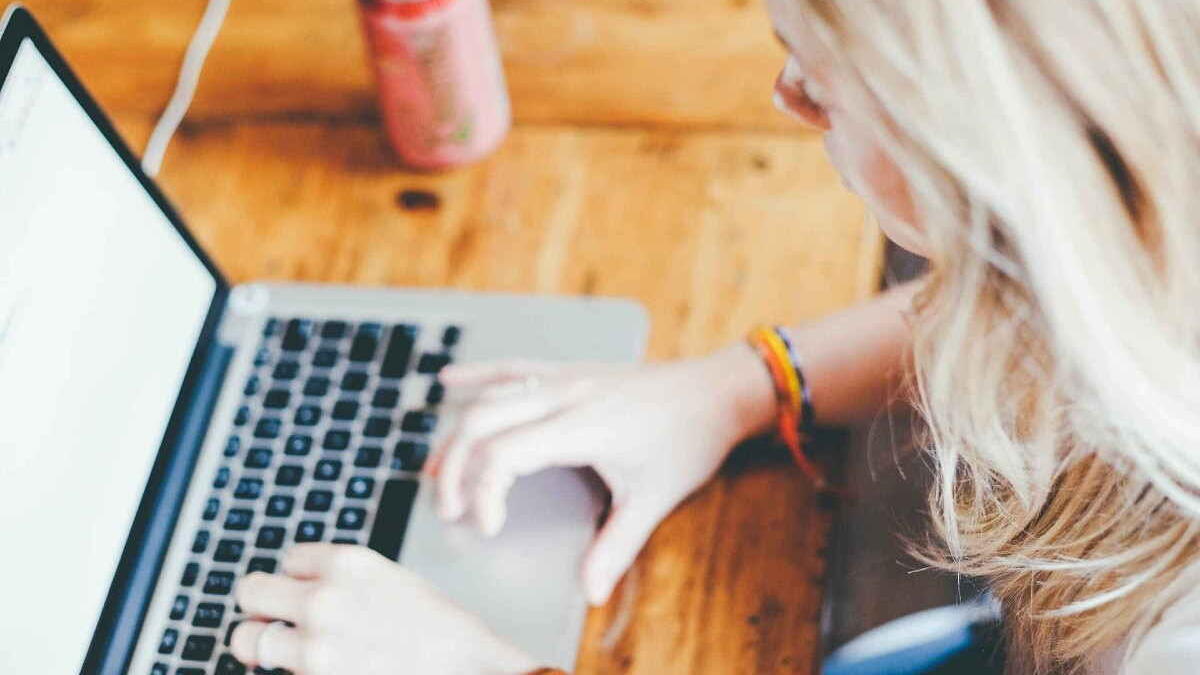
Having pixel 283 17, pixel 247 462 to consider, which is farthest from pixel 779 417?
pixel 283 17

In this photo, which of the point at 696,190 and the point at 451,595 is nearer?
the point at 451,595

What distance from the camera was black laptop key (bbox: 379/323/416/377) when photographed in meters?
0.75

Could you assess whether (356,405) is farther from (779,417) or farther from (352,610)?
(779,417)

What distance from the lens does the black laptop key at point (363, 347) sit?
76 cm

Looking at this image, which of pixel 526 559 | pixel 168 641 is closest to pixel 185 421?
pixel 168 641

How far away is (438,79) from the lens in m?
0.80

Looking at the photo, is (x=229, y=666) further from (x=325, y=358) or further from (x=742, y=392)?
(x=742, y=392)

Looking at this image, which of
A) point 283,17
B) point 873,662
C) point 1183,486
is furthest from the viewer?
point 283,17

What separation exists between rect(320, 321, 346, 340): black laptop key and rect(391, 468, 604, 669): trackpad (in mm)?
131

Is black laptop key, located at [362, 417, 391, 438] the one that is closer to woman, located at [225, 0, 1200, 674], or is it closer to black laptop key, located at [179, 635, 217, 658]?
woman, located at [225, 0, 1200, 674]

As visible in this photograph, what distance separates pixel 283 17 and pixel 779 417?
1.91 ft

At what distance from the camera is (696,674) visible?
64cm

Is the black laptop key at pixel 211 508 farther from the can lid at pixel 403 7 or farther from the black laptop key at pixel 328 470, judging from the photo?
the can lid at pixel 403 7

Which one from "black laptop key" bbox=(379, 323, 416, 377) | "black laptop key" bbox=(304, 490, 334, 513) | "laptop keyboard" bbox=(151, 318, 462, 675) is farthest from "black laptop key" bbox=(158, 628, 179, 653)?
"black laptop key" bbox=(379, 323, 416, 377)
